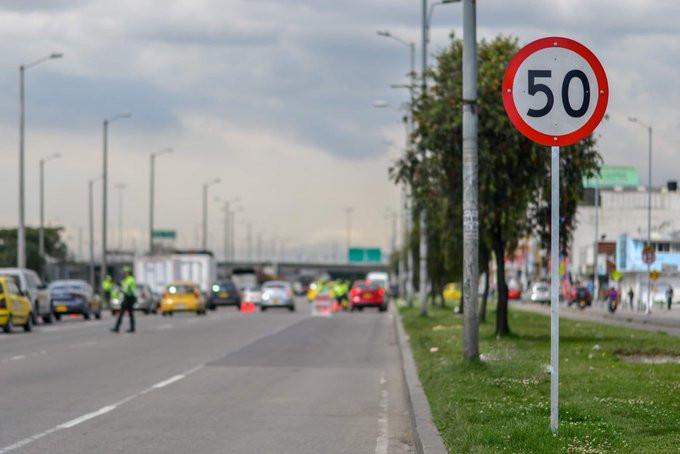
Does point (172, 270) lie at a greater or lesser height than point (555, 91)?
lesser

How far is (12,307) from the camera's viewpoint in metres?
38.5

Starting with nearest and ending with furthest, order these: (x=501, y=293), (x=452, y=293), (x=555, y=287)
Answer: (x=555, y=287)
(x=501, y=293)
(x=452, y=293)

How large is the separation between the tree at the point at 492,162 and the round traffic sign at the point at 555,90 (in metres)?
18.1

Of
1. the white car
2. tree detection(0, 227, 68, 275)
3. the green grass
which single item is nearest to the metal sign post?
the green grass

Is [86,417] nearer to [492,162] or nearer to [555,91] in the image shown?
[555,91]

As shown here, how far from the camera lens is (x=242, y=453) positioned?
1216 cm

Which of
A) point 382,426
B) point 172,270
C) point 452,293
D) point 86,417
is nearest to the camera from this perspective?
point 382,426

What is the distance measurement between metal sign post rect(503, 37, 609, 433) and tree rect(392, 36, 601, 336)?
18.1 meters

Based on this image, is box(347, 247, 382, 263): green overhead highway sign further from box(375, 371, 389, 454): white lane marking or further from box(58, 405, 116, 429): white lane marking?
box(58, 405, 116, 429): white lane marking

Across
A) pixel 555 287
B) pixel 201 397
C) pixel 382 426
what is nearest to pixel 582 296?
pixel 201 397

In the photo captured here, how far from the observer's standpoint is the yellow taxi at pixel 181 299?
60.1 meters

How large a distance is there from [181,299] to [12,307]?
21.9m

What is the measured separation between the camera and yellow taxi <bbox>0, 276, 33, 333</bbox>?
37.9 meters

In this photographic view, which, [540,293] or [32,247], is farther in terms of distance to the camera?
[32,247]
